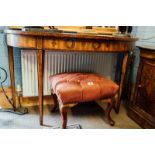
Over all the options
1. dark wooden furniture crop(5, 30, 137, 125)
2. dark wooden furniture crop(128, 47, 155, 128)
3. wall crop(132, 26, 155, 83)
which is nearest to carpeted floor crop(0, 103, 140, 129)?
dark wooden furniture crop(128, 47, 155, 128)

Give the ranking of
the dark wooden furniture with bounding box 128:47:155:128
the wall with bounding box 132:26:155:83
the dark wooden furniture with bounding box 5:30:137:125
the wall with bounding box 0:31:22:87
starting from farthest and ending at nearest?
the wall with bounding box 132:26:155:83 → the wall with bounding box 0:31:22:87 → the dark wooden furniture with bounding box 128:47:155:128 → the dark wooden furniture with bounding box 5:30:137:125

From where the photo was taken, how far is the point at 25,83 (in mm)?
1618

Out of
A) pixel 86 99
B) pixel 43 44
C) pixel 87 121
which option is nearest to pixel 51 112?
pixel 87 121

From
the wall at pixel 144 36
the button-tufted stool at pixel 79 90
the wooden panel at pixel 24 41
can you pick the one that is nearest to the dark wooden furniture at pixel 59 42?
the wooden panel at pixel 24 41

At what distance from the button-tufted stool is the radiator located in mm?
297

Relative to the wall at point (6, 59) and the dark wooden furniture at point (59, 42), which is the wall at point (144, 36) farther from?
the wall at point (6, 59)

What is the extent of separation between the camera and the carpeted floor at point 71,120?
1.40 metres

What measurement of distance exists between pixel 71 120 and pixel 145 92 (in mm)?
659

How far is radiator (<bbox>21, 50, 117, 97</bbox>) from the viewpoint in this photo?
1.57 metres

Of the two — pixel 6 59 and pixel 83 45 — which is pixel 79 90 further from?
pixel 6 59

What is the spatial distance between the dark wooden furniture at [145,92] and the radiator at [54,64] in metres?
0.49

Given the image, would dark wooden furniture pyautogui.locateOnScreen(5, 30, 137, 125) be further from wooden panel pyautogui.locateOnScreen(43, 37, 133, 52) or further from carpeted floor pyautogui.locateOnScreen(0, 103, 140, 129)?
carpeted floor pyautogui.locateOnScreen(0, 103, 140, 129)
